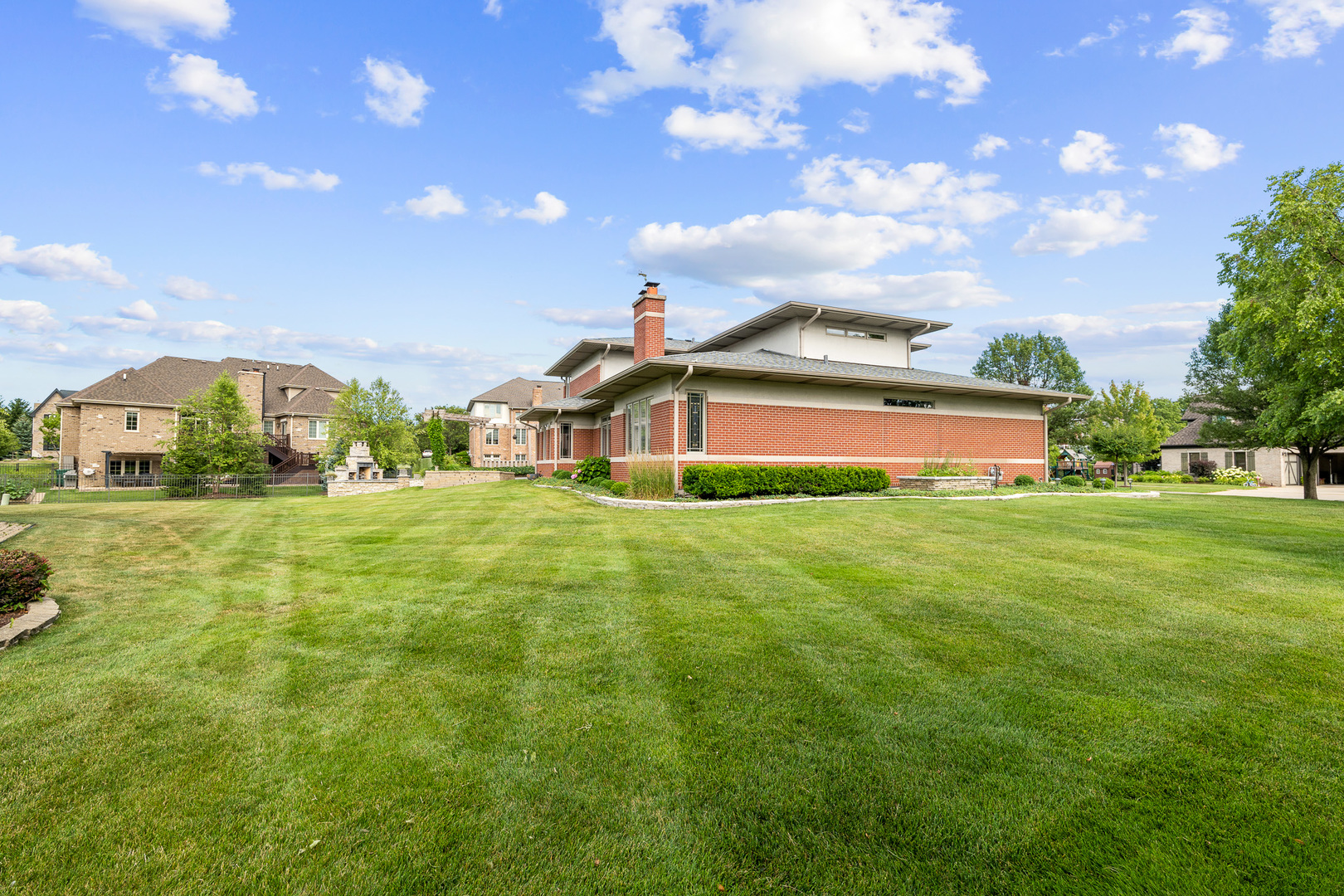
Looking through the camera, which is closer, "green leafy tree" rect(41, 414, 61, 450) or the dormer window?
the dormer window

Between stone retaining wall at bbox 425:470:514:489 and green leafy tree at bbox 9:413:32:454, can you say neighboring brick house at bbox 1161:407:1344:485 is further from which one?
green leafy tree at bbox 9:413:32:454

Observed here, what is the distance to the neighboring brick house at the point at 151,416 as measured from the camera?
3278 centimetres

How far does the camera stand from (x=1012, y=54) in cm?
1249

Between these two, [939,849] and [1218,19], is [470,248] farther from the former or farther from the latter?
[939,849]

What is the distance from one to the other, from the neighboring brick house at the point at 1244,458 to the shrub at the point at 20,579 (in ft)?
119

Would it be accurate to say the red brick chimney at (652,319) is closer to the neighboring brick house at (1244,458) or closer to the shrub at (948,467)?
the shrub at (948,467)

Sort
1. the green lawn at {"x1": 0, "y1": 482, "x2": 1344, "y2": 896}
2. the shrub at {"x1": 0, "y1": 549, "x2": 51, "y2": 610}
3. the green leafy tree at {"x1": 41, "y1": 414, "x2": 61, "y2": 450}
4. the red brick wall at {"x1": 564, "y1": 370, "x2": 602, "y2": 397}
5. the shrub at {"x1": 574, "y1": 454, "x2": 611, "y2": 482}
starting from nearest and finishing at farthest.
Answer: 1. the green lawn at {"x1": 0, "y1": 482, "x2": 1344, "y2": 896}
2. the shrub at {"x1": 0, "y1": 549, "x2": 51, "y2": 610}
3. the shrub at {"x1": 574, "y1": 454, "x2": 611, "y2": 482}
4. the red brick wall at {"x1": 564, "y1": 370, "x2": 602, "y2": 397}
5. the green leafy tree at {"x1": 41, "y1": 414, "x2": 61, "y2": 450}

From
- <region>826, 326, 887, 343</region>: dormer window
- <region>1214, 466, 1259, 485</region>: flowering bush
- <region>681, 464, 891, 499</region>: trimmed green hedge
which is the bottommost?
<region>1214, 466, 1259, 485</region>: flowering bush

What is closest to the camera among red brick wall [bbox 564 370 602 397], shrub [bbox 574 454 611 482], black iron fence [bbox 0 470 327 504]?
shrub [bbox 574 454 611 482]

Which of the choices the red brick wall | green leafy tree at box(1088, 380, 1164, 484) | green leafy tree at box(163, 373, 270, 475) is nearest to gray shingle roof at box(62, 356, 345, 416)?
green leafy tree at box(163, 373, 270, 475)

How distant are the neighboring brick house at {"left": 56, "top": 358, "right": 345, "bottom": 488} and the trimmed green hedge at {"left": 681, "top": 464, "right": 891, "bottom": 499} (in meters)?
29.8

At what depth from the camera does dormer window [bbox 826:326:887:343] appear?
800 inches

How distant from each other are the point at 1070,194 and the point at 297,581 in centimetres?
1724

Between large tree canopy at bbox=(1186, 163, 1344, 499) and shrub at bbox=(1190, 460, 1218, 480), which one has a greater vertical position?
large tree canopy at bbox=(1186, 163, 1344, 499)
